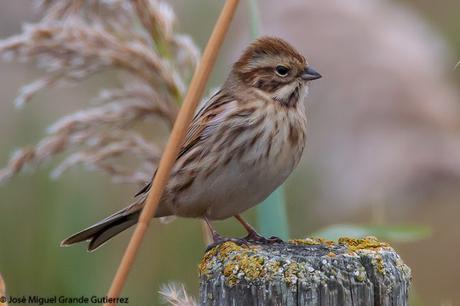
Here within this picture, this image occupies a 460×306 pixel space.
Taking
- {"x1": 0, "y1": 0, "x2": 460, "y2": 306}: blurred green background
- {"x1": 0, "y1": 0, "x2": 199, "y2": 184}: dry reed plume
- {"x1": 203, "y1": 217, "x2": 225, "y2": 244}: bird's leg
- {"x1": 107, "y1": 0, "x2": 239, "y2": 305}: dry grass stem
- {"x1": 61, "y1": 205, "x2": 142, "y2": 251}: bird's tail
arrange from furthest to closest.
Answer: {"x1": 0, "y1": 0, "x2": 460, "y2": 306}: blurred green background
{"x1": 61, "y1": 205, "x2": 142, "y2": 251}: bird's tail
{"x1": 0, "y1": 0, "x2": 199, "y2": 184}: dry reed plume
{"x1": 203, "y1": 217, "x2": 225, "y2": 244}: bird's leg
{"x1": 107, "y1": 0, "x2": 239, "y2": 305}: dry grass stem

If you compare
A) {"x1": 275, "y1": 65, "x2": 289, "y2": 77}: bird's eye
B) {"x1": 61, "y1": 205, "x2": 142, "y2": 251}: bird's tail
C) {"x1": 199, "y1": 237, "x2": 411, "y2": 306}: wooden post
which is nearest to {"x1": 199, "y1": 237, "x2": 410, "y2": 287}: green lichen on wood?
{"x1": 199, "y1": 237, "x2": 411, "y2": 306}: wooden post

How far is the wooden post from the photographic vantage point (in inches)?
81.1

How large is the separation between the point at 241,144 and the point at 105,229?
0.51m

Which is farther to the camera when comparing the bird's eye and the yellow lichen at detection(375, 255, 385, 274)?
the bird's eye

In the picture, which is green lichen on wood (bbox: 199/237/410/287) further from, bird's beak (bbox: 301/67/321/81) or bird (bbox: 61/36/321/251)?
bird's beak (bbox: 301/67/321/81)

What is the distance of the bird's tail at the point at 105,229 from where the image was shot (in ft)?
10.4

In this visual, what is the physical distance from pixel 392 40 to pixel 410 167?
0.62 m

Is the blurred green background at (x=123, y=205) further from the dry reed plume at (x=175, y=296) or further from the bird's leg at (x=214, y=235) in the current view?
the dry reed plume at (x=175, y=296)

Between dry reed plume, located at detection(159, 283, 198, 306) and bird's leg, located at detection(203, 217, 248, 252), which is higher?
bird's leg, located at detection(203, 217, 248, 252)

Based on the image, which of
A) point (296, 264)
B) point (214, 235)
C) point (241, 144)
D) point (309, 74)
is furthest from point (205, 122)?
point (296, 264)

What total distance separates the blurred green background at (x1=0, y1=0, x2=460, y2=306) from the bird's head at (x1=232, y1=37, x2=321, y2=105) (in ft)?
Answer: 1.77

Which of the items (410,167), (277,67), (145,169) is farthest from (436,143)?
(145,169)

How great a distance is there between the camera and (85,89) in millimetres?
5328

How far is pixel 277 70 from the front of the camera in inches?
134
